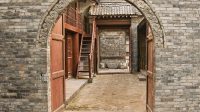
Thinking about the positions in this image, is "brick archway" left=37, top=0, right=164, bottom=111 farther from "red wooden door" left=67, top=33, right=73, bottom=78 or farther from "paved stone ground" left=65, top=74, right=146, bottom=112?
"red wooden door" left=67, top=33, right=73, bottom=78

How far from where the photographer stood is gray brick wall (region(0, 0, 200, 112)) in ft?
19.9

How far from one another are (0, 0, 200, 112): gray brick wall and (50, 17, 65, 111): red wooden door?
58cm

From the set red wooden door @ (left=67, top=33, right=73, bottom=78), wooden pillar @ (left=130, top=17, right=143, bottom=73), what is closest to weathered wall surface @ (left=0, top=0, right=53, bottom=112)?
red wooden door @ (left=67, top=33, right=73, bottom=78)

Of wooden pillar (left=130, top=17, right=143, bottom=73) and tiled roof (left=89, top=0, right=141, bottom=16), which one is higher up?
→ tiled roof (left=89, top=0, right=141, bottom=16)

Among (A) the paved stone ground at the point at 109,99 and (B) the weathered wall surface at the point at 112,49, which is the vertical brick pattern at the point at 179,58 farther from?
(B) the weathered wall surface at the point at 112,49

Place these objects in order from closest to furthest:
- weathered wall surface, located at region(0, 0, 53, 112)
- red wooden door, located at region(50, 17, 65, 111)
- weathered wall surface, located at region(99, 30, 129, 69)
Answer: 1. weathered wall surface, located at region(0, 0, 53, 112)
2. red wooden door, located at region(50, 17, 65, 111)
3. weathered wall surface, located at region(99, 30, 129, 69)

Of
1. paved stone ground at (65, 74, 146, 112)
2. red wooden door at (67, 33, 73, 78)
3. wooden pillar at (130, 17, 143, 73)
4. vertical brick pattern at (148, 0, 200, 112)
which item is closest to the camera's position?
vertical brick pattern at (148, 0, 200, 112)

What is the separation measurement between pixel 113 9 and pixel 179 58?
531 inches

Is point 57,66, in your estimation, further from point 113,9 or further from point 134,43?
point 113,9

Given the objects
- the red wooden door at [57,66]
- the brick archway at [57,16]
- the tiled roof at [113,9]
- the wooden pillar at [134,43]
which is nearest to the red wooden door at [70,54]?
the tiled roof at [113,9]

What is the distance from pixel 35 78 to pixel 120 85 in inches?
301

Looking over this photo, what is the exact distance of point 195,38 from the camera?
6.11m

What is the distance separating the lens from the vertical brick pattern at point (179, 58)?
6.06 metres

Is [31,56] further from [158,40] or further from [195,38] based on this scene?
[195,38]
